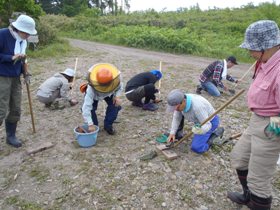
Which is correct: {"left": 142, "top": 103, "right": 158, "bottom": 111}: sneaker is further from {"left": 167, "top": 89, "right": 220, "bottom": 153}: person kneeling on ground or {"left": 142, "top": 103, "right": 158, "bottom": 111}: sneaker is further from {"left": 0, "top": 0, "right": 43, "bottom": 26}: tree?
{"left": 0, "top": 0, "right": 43, "bottom": 26}: tree

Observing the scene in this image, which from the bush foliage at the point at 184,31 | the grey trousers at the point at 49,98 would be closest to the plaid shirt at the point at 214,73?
the grey trousers at the point at 49,98

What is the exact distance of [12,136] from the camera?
502cm

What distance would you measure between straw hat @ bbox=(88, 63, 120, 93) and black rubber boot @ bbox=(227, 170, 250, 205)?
232cm

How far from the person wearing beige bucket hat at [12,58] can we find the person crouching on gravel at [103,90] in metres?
1.09

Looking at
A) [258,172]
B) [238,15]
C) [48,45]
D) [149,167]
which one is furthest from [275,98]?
[238,15]

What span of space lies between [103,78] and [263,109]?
8.20 ft

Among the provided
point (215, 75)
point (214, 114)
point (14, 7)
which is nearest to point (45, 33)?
point (14, 7)

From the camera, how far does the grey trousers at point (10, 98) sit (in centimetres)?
445

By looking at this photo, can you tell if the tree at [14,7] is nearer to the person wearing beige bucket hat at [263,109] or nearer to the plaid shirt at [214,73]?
the plaid shirt at [214,73]

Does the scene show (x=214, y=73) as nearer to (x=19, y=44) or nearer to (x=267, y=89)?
(x=19, y=44)

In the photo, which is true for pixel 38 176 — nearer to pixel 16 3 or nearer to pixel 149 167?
pixel 149 167

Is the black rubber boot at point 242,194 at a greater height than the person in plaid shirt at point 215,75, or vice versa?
the person in plaid shirt at point 215,75

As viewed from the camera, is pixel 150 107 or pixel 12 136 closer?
pixel 12 136

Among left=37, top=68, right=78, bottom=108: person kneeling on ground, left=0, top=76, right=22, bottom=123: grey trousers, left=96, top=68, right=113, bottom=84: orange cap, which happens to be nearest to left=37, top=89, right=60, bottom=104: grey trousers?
left=37, top=68, right=78, bottom=108: person kneeling on ground
